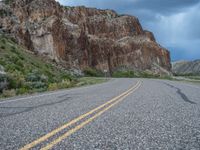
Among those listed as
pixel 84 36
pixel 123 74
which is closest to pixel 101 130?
pixel 123 74

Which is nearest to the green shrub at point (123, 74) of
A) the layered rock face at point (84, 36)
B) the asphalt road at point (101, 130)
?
the layered rock face at point (84, 36)

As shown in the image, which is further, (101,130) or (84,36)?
(84,36)

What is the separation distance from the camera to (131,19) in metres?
122

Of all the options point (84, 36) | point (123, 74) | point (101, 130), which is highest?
point (84, 36)

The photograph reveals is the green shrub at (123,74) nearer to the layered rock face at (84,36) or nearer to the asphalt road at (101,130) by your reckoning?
the layered rock face at (84,36)

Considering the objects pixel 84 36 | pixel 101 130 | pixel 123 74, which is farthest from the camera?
pixel 84 36

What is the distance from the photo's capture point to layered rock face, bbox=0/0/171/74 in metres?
78.5

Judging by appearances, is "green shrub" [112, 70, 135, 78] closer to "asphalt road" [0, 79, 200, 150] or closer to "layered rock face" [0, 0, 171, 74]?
"layered rock face" [0, 0, 171, 74]

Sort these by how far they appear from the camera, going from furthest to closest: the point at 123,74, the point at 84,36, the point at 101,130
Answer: the point at 84,36, the point at 123,74, the point at 101,130

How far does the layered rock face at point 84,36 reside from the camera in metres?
78.5

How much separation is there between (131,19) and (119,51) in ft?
66.4

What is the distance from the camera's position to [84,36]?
96.9m

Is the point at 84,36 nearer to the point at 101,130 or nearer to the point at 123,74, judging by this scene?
the point at 123,74

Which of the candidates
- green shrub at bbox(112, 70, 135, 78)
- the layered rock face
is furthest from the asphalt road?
green shrub at bbox(112, 70, 135, 78)
